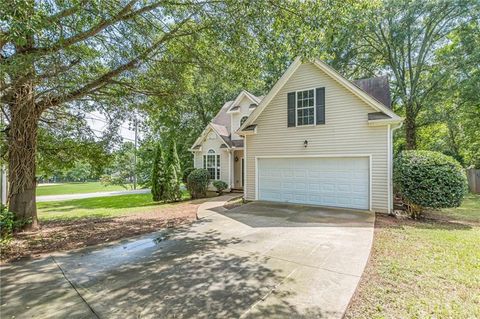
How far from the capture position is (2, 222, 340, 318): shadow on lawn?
126 inches

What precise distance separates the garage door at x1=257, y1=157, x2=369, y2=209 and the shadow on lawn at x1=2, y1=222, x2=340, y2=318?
607 centimetres

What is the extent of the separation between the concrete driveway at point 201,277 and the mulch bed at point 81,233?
755mm

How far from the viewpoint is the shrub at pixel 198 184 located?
15.3m

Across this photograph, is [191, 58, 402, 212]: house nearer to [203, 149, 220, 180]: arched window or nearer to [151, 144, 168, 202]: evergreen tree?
[203, 149, 220, 180]: arched window

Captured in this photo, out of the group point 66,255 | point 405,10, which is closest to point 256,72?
point 66,255

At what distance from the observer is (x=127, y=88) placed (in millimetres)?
8227

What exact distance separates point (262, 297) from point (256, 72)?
663 cm

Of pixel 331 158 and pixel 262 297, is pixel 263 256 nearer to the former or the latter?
pixel 262 297

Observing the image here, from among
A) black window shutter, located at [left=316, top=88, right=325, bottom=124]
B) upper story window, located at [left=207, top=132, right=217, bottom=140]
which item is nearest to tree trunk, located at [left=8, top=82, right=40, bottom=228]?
black window shutter, located at [left=316, top=88, right=325, bottom=124]

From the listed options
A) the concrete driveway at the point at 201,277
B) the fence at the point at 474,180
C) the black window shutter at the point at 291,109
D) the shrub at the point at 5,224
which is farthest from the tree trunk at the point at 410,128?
the shrub at the point at 5,224

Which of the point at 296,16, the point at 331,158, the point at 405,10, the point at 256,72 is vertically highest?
the point at 405,10

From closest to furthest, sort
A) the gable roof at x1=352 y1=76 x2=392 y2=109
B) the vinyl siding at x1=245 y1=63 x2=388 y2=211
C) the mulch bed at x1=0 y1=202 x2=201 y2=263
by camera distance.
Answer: the mulch bed at x1=0 y1=202 x2=201 y2=263, the vinyl siding at x1=245 y1=63 x2=388 y2=211, the gable roof at x1=352 y1=76 x2=392 y2=109

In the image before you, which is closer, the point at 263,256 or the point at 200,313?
the point at 200,313

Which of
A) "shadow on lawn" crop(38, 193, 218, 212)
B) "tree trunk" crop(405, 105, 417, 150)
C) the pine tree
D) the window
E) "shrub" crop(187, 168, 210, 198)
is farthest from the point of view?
"tree trunk" crop(405, 105, 417, 150)
